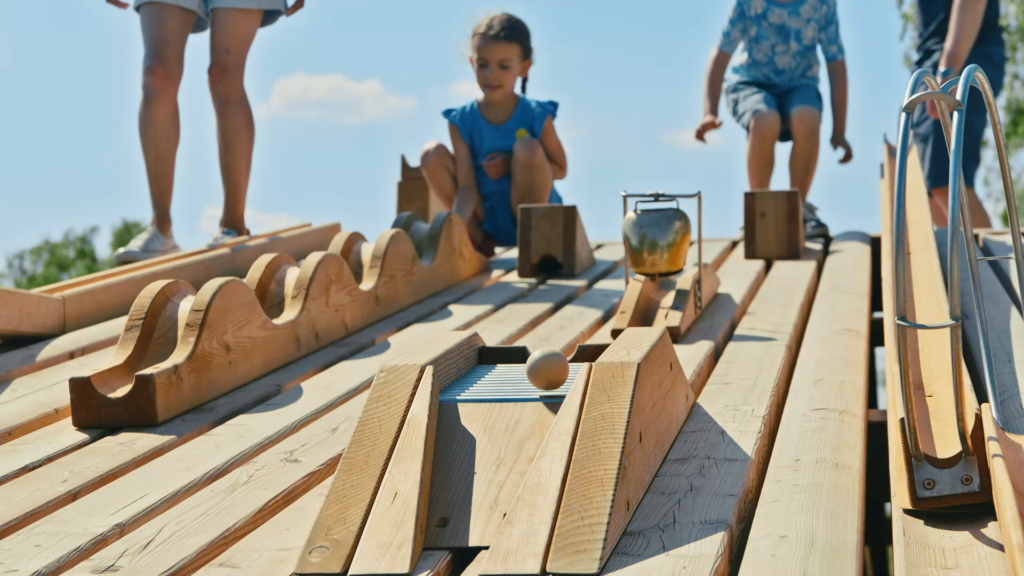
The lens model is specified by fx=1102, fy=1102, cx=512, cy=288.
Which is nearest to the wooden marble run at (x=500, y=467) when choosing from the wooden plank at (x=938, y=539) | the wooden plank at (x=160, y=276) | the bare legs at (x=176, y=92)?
the wooden plank at (x=938, y=539)

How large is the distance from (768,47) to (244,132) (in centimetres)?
242

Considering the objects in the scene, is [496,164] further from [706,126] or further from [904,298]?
[904,298]

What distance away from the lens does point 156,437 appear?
249cm

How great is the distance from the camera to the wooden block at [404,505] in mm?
1696

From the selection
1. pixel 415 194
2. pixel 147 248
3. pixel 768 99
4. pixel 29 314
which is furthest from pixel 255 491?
pixel 415 194

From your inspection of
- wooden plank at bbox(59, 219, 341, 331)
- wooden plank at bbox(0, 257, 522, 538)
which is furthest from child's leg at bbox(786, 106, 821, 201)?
wooden plank at bbox(59, 219, 341, 331)

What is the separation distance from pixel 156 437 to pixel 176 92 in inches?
89.6

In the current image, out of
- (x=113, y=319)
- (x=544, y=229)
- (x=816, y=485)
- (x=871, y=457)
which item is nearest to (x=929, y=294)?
(x=871, y=457)

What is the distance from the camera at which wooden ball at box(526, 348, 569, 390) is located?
2092 mm

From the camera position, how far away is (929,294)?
9.80 feet

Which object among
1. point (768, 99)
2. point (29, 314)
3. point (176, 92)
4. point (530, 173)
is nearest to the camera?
point (29, 314)

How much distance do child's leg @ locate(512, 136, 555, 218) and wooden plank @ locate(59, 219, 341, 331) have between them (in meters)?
1.01

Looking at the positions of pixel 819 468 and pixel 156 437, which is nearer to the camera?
pixel 819 468

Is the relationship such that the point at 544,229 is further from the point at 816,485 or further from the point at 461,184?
the point at 816,485
